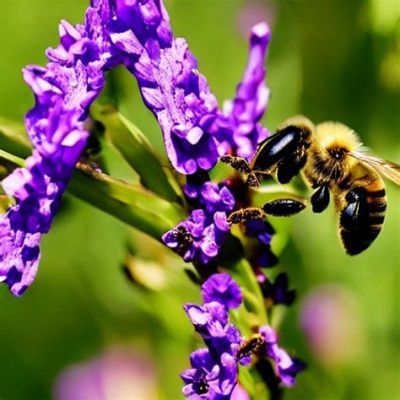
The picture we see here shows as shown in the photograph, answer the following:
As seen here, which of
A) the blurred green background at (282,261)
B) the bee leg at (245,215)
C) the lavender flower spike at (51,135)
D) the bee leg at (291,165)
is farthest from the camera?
the blurred green background at (282,261)

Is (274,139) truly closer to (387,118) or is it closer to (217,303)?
(217,303)

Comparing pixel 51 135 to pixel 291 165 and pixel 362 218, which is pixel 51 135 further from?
pixel 362 218

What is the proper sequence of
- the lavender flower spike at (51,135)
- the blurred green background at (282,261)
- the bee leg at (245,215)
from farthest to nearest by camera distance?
the blurred green background at (282,261) → the bee leg at (245,215) → the lavender flower spike at (51,135)

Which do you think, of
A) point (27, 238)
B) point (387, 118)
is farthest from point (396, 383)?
point (27, 238)

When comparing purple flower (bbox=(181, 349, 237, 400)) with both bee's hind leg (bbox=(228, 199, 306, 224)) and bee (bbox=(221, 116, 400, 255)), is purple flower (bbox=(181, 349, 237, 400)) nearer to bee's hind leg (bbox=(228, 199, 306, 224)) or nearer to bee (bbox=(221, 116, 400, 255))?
bee's hind leg (bbox=(228, 199, 306, 224))

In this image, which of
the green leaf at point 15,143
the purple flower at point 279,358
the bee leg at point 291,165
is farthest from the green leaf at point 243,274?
the green leaf at point 15,143

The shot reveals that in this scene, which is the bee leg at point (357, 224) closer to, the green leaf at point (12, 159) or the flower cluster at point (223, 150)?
the flower cluster at point (223, 150)

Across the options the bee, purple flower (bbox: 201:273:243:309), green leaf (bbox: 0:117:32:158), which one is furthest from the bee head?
green leaf (bbox: 0:117:32:158)
